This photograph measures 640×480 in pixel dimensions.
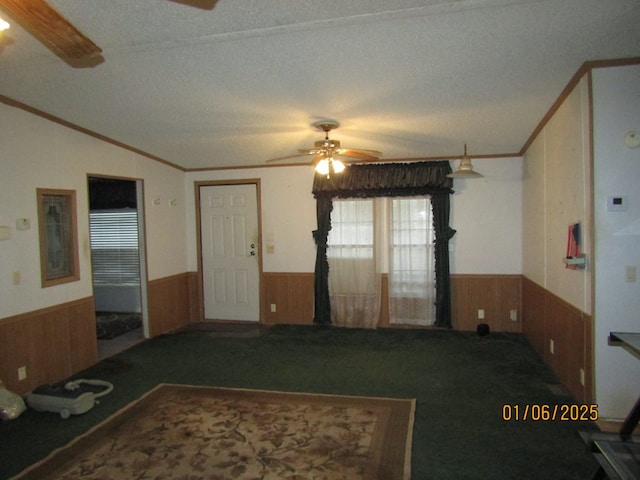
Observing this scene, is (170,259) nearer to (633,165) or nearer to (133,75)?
(133,75)

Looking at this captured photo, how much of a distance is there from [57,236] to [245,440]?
9.09 feet

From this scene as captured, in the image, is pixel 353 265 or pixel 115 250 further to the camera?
pixel 115 250

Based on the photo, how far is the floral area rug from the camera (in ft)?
8.30

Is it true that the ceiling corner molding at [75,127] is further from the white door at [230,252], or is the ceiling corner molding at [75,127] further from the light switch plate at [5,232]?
the light switch plate at [5,232]

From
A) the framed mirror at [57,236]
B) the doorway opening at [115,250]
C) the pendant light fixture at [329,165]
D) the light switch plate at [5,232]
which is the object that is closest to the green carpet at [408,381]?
the framed mirror at [57,236]

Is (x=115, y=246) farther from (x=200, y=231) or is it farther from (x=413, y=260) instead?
(x=413, y=260)

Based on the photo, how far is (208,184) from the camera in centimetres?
617

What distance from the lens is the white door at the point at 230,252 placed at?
20.0 ft

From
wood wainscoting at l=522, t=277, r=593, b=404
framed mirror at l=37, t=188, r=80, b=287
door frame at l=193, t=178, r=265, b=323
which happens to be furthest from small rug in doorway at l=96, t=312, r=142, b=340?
wood wainscoting at l=522, t=277, r=593, b=404

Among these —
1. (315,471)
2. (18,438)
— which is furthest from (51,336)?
(315,471)

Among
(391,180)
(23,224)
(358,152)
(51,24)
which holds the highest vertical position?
(51,24)

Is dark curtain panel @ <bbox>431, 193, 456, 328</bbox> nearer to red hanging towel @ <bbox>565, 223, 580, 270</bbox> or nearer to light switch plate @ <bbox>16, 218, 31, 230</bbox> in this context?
red hanging towel @ <bbox>565, 223, 580, 270</bbox>

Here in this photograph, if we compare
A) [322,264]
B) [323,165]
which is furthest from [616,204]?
[322,264]

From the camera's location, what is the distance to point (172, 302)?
585cm
